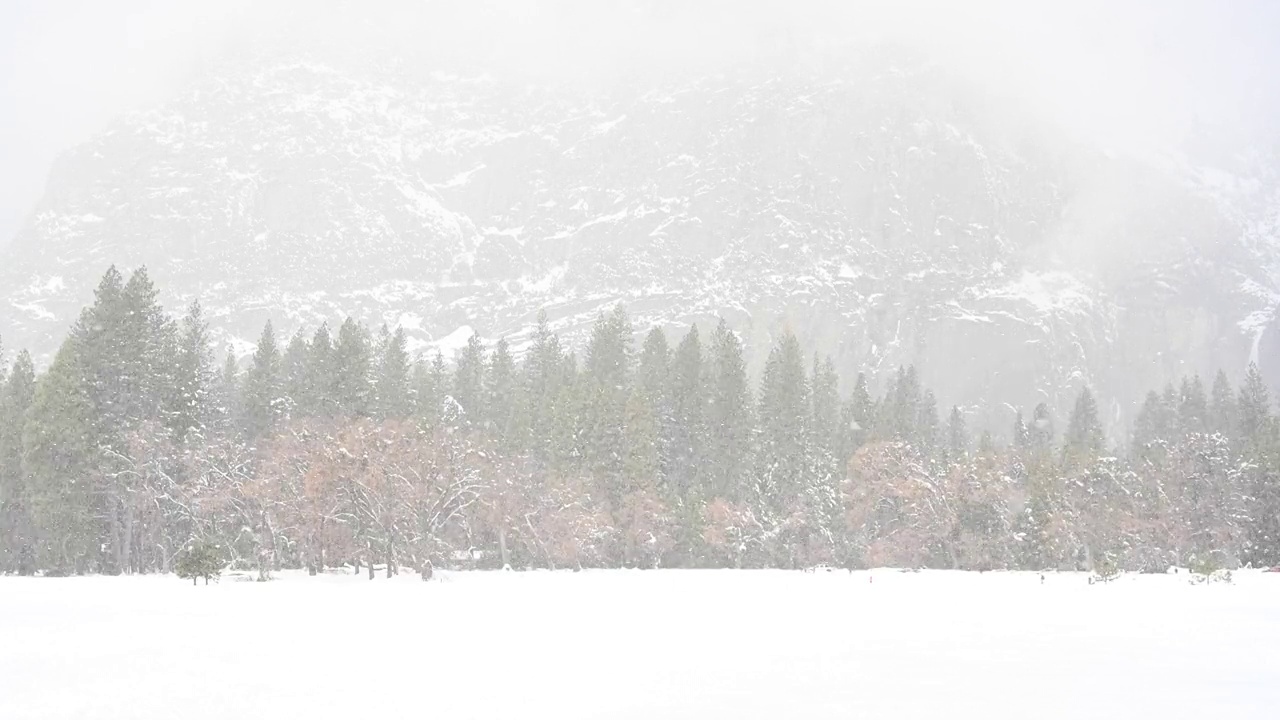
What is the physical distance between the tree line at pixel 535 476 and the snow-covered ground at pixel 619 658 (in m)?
21.6

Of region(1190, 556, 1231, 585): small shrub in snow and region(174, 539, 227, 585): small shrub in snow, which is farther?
region(1190, 556, 1231, 585): small shrub in snow

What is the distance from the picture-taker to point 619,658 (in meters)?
16.7

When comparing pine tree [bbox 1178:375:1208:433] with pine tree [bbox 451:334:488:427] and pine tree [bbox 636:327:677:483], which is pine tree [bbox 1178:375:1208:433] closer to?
pine tree [bbox 636:327:677:483]

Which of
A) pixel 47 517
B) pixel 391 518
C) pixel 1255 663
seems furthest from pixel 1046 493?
pixel 47 517

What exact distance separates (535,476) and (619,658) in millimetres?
54757

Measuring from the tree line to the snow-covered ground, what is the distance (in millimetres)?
21584

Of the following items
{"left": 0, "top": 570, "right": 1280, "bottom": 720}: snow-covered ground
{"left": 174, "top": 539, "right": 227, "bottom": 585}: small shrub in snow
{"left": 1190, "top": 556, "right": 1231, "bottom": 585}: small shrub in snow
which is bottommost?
{"left": 1190, "top": 556, "right": 1231, "bottom": 585}: small shrub in snow

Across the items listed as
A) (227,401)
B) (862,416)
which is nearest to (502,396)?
(227,401)

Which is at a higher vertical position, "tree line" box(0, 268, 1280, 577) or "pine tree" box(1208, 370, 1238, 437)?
"pine tree" box(1208, 370, 1238, 437)

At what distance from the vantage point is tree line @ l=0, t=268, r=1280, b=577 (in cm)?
5162

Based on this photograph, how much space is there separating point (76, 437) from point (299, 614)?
113 ft

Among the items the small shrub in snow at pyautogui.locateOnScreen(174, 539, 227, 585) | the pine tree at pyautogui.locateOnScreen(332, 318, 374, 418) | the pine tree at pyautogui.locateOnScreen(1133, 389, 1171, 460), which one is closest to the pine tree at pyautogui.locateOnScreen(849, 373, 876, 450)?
the pine tree at pyautogui.locateOnScreen(1133, 389, 1171, 460)

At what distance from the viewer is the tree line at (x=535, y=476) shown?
169 ft

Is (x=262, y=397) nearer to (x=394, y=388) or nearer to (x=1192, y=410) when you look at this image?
(x=394, y=388)
